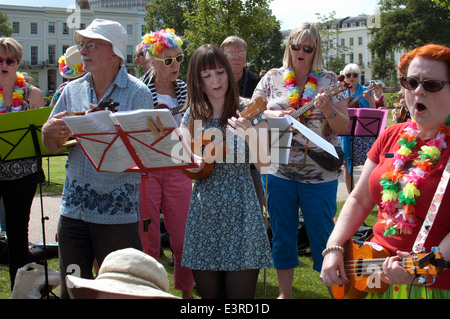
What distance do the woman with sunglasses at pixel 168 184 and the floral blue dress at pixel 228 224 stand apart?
1049 millimetres

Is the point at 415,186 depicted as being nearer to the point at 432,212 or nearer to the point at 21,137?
the point at 432,212

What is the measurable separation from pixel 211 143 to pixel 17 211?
216 cm

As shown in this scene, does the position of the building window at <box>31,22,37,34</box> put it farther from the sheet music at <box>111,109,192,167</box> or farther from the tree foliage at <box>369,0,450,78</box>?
the sheet music at <box>111,109,192,167</box>

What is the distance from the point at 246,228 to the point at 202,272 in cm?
41

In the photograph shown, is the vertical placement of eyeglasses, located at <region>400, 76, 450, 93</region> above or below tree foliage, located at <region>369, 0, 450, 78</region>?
below

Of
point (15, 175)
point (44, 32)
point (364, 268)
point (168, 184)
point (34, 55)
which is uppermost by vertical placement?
point (44, 32)

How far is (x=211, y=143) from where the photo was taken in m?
3.21

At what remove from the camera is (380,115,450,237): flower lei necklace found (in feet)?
7.82

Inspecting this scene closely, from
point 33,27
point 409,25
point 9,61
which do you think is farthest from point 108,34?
point 33,27

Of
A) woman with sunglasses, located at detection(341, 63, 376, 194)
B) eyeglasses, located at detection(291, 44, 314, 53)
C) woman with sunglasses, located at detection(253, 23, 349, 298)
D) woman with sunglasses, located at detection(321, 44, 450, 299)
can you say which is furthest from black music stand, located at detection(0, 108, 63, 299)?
woman with sunglasses, located at detection(341, 63, 376, 194)

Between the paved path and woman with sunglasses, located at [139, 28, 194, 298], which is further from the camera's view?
the paved path

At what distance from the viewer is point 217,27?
1664 cm

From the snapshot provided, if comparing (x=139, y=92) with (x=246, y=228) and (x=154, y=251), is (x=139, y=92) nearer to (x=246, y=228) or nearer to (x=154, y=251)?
(x=246, y=228)

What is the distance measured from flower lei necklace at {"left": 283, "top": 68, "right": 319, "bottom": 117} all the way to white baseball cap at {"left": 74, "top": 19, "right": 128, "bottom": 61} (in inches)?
59.1
